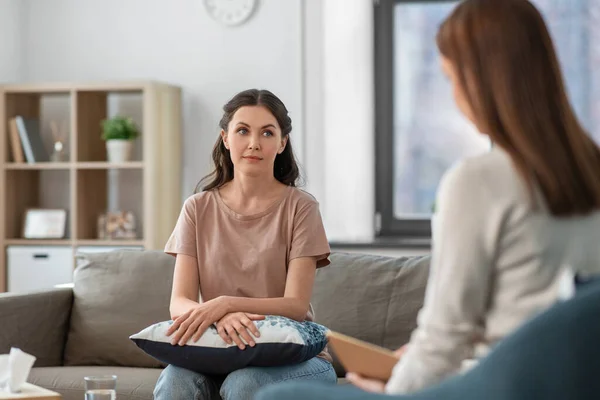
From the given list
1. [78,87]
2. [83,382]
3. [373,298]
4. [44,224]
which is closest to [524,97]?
[373,298]

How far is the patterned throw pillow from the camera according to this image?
236 cm

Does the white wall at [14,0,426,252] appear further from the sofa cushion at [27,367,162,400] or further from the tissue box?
the tissue box

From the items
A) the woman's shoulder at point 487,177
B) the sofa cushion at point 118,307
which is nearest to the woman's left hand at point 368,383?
the woman's shoulder at point 487,177

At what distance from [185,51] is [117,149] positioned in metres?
0.71

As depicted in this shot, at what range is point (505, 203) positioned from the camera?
138 cm

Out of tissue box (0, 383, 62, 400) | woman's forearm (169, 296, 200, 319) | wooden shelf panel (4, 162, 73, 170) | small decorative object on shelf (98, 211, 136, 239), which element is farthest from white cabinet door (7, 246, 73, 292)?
tissue box (0, 383, 62, 400)

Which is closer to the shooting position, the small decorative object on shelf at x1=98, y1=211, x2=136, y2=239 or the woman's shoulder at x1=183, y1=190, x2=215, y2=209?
the woman's shoulder at x1=183, y1=190, x2=215, y2=209

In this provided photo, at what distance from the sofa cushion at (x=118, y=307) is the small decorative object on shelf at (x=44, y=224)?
1.89m

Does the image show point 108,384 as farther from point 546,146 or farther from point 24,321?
point 24,321

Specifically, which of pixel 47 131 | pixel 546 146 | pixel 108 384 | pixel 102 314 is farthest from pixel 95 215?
pixel 546 146

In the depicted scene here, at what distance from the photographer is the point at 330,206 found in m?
5.05

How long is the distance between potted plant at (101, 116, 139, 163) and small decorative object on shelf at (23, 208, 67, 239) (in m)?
0.46

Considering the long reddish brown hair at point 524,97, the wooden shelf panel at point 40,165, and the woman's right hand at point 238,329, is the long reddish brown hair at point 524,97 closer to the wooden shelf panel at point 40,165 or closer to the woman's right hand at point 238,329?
the woman's right hand at point 238,329

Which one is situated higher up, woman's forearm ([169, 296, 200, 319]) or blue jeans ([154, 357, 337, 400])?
woman's forearm ([169, 296, 200, 319])
